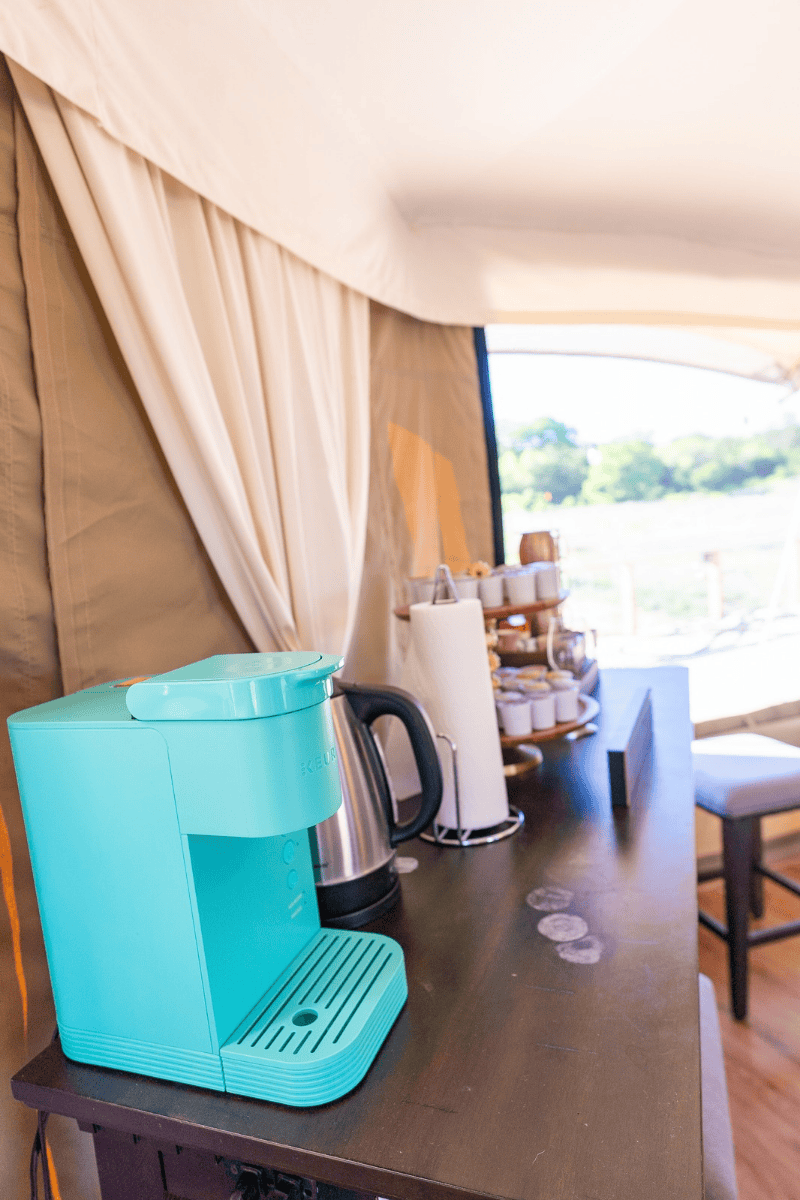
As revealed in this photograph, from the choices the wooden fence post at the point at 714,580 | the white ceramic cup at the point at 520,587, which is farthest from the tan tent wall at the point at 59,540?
the wooden fence post at the point at 714,580

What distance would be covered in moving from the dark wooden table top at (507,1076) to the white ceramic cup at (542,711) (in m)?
0.39

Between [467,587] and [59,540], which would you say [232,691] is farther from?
[467,587]

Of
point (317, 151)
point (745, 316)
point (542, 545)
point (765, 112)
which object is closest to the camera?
point (317, 151)

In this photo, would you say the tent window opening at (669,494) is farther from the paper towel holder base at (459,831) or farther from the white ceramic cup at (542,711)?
the paper towel holder base at (459,831)

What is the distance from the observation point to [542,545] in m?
1.83

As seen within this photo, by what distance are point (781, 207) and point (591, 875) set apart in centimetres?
199

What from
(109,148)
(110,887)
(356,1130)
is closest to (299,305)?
(109,148)

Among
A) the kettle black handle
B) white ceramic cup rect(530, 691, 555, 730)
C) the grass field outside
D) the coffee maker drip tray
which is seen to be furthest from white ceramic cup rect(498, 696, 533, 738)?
the grass field outside

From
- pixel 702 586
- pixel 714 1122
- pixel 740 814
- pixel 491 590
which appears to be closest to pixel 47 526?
pixel 491 590

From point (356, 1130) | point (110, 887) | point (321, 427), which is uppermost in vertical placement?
point (321, 427)

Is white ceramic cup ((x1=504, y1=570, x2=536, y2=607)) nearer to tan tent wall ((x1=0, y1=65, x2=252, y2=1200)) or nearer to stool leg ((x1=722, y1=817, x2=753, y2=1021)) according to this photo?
tan tent wall ((x1=0, y1=65, x2=252, y2=1200))

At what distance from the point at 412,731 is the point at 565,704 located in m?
0.58

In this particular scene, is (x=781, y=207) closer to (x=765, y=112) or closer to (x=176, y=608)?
(x=765, y=112)

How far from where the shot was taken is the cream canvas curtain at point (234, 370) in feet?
2.98
